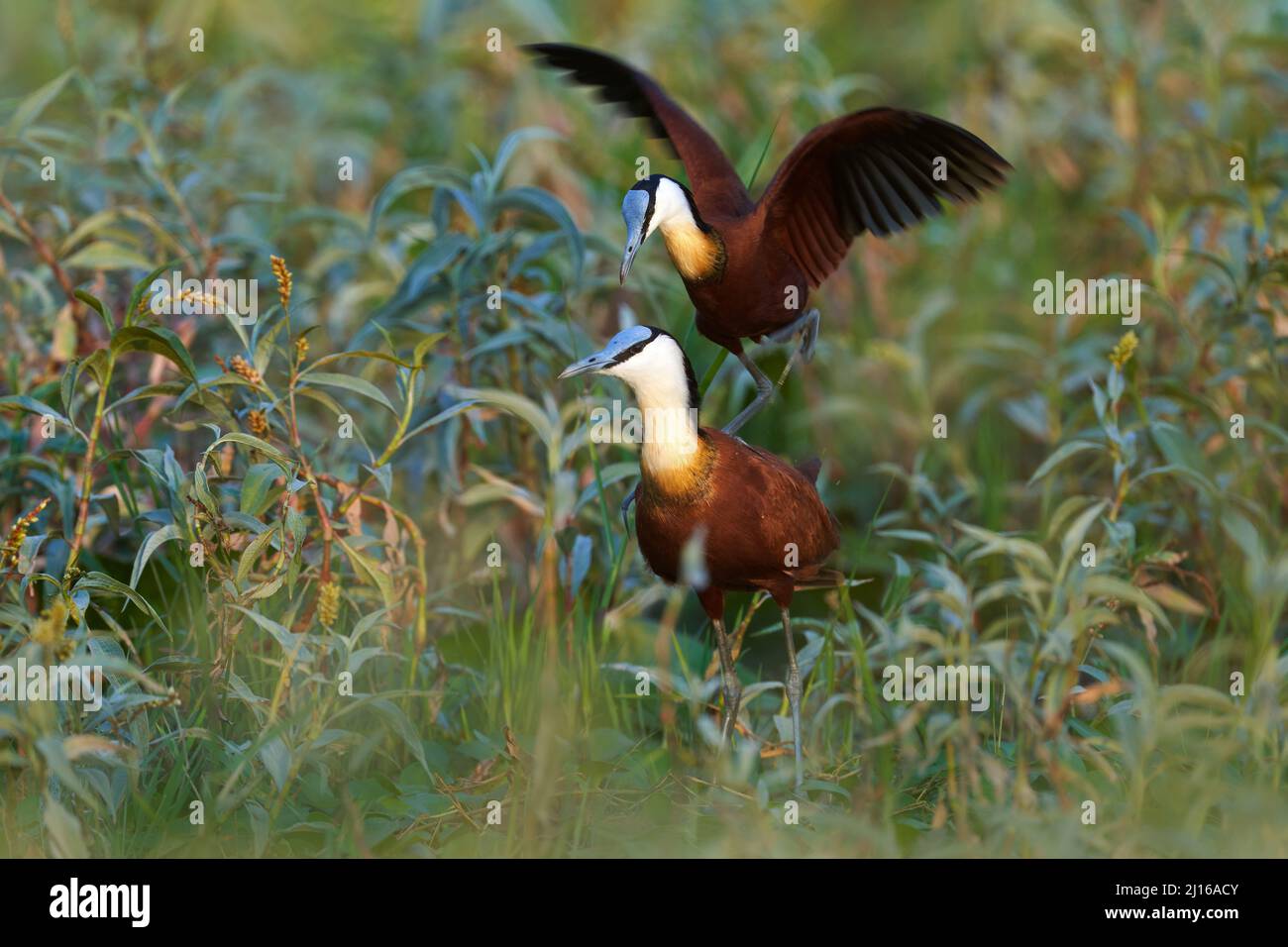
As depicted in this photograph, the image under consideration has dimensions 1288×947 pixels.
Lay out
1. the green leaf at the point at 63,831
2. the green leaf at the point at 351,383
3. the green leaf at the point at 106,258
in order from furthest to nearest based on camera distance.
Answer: the green leaf at the point at 106,258 < the green leaf at the point at 351,383 < the green leaf at the point at 63,831

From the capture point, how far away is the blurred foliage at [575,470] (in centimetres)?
309

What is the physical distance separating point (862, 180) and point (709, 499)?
79 cm

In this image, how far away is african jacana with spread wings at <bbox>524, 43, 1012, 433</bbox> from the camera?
10.4 feet

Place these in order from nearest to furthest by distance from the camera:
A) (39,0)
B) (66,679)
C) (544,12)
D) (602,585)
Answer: (66,679), (602,585), (544,12), (39,0)

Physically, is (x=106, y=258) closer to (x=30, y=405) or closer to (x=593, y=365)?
(x=30, y=405)

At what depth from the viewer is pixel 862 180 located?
3.38 m

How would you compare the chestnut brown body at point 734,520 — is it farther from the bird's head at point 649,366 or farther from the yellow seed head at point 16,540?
the yellow seed head at point 16,540

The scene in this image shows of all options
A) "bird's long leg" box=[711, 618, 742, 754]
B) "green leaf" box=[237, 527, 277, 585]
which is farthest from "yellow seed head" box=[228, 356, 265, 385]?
"bird's long leg" box=[711, 618, 742, 754]

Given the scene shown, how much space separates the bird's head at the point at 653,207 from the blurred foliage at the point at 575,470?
1.51 ft

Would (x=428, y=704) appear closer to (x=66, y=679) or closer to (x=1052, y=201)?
(x=66, y=679)

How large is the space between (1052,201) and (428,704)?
13.1 feet

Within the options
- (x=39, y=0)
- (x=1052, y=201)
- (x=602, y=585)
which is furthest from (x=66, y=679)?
(x=39, y=0)

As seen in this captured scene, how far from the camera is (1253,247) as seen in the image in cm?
438

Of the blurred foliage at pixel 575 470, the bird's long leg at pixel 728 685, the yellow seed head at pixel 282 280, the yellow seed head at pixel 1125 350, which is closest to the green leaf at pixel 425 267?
the blurred foliage at pixel 575 470
